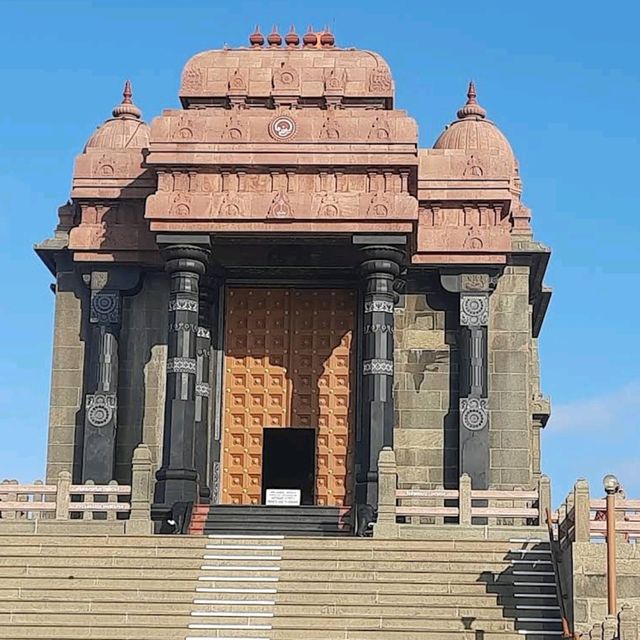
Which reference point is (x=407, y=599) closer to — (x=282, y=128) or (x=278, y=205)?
(x=278, y=205)

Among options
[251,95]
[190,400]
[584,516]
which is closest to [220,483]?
[190,400]

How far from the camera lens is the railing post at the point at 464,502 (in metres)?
27.2

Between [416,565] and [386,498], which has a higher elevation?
[386,498]

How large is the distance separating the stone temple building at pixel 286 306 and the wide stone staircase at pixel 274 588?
469 cm

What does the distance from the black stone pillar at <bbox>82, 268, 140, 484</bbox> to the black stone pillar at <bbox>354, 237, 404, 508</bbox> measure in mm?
5081

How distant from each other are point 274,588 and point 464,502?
457 centimetres

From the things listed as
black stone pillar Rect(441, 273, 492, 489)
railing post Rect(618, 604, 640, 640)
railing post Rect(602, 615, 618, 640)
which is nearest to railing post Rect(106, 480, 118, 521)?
black stone pillar Rect(441, 273, 492, 489)

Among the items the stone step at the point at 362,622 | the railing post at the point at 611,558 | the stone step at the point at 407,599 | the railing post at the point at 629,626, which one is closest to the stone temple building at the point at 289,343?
the stone step at the point at 407,599

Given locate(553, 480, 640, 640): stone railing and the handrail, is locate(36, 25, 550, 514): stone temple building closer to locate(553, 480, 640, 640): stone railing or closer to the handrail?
the handrail

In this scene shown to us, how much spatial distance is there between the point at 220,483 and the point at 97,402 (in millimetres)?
2984

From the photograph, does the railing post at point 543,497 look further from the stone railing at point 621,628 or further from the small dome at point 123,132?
the small dome at point 123,132

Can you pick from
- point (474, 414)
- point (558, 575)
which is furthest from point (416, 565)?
point (474, 414)

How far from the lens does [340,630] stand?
23000 millimetres

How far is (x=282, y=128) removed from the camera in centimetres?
3045
